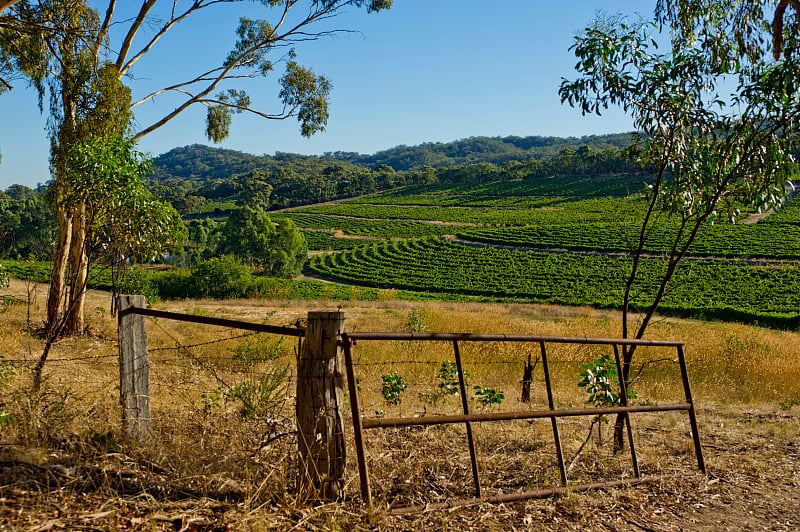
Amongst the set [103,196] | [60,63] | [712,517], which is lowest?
[712,517]

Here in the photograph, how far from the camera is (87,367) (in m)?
7.85

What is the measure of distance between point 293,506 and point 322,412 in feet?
1.78

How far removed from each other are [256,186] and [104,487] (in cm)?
12744

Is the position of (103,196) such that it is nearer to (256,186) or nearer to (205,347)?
(205,347)

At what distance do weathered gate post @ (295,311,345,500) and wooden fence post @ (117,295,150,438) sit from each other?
1.49 metres

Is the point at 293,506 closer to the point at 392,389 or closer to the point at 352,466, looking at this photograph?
the point at 352,466

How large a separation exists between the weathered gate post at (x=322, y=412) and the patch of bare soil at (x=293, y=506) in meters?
0.16

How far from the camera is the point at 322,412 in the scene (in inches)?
128

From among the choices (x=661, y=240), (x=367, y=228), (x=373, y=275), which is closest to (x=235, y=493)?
(x=373, y=275)

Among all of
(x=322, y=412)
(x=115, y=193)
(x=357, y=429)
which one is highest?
(x=115, y=193)

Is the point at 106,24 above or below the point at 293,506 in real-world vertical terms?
above

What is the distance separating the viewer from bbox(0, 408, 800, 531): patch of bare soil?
2.84 metres

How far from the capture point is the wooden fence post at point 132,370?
3955 mm

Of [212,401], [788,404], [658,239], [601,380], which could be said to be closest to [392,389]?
[212,401]
